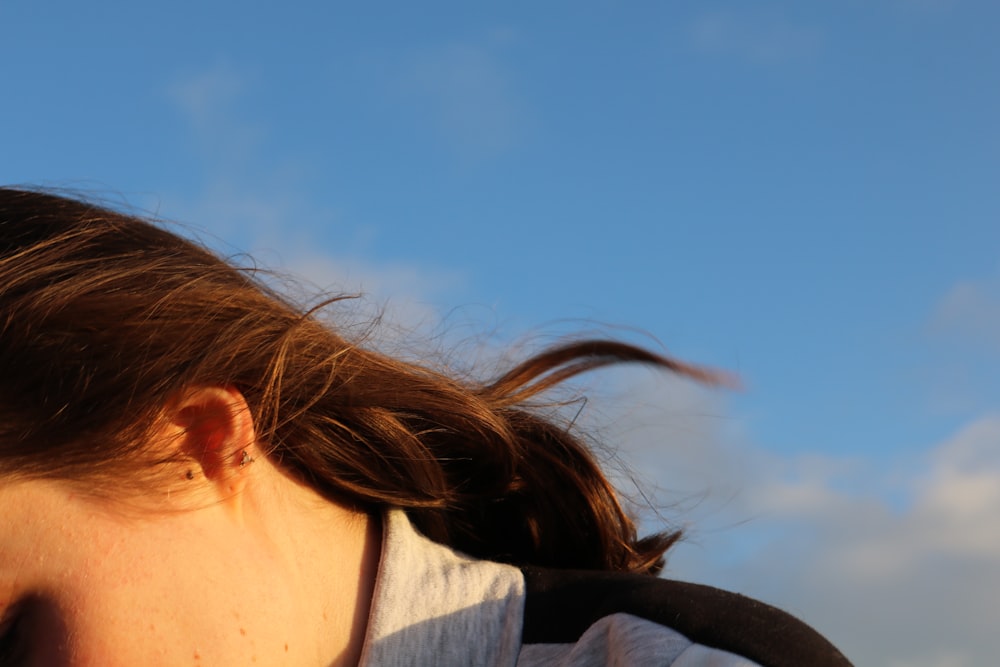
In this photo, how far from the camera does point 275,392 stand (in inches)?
110

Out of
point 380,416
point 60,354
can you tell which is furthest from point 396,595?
point 60,354

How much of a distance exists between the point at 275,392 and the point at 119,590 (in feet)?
1.78

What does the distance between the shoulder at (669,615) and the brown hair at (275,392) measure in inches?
13.0

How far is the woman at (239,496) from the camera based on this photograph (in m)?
2.48

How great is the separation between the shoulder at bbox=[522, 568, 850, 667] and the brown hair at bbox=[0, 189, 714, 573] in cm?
33

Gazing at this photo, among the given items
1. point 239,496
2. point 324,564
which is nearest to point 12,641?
point 239,496

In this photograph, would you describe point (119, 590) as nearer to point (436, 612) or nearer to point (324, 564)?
point (324, 564)

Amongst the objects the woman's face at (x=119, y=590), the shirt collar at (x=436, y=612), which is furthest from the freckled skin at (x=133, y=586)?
the shirt collar at (x=436, y=612)

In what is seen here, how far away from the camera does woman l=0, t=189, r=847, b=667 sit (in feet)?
8.15

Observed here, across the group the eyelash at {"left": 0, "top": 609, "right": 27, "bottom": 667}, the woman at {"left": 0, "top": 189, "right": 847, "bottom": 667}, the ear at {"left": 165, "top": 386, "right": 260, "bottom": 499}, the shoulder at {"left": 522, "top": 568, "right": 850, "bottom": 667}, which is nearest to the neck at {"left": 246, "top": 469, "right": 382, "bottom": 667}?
the woman at {"left": 0, "top": 189, "right": 847, "bottom": 667}

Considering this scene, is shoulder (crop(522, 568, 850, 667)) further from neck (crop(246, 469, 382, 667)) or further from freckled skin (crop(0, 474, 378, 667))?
freckled skin (crop(0, 474, 378, 667))

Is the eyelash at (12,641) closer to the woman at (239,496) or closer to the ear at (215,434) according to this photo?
the woman at (239,496)

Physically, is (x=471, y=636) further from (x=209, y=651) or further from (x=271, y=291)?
(x=271, y=291)

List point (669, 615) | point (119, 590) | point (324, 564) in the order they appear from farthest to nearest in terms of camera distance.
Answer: point (324, 564) → point (669, 615) → point (119, 590)
